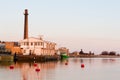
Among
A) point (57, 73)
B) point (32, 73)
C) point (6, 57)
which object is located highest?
point (6, 57)

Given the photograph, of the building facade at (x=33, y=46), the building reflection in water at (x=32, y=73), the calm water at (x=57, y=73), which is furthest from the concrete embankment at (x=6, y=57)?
the building reflection in water at (x=32, y=73)

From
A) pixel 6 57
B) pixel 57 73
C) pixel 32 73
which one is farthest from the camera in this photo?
pixel 6 57

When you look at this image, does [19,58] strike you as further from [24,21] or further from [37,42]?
[24,21]

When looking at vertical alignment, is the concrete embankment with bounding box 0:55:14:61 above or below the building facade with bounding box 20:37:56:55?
below

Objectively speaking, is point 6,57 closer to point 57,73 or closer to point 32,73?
point 57,73

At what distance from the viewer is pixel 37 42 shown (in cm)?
9706

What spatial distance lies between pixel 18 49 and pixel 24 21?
31.8ft

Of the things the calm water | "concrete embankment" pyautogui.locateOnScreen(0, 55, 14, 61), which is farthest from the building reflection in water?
"concrete embankment" pyautogui.locateOnScreen(0, 55, 14, 61)

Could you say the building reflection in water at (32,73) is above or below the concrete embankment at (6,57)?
below

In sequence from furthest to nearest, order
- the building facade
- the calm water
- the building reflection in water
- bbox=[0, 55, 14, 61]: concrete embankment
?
the building facade
bbox=[0, 55, 14, 61]: concrete embankment
the calm water
the building reflection in water

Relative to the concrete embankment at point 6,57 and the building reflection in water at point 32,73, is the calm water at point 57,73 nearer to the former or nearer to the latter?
the building reflection in water at point 32,73

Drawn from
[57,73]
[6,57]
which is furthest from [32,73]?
[6,57]

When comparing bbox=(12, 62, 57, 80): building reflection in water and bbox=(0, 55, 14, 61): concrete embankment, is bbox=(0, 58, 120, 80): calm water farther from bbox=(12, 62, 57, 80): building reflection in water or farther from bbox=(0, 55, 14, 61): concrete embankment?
bbox=(0, 55, 14, 61): concrete embankment

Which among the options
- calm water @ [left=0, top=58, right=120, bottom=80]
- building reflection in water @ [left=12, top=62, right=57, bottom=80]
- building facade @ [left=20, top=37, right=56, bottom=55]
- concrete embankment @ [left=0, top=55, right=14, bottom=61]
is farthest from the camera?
building facade @ [left=20, top=37, right=56, bottom=55]
